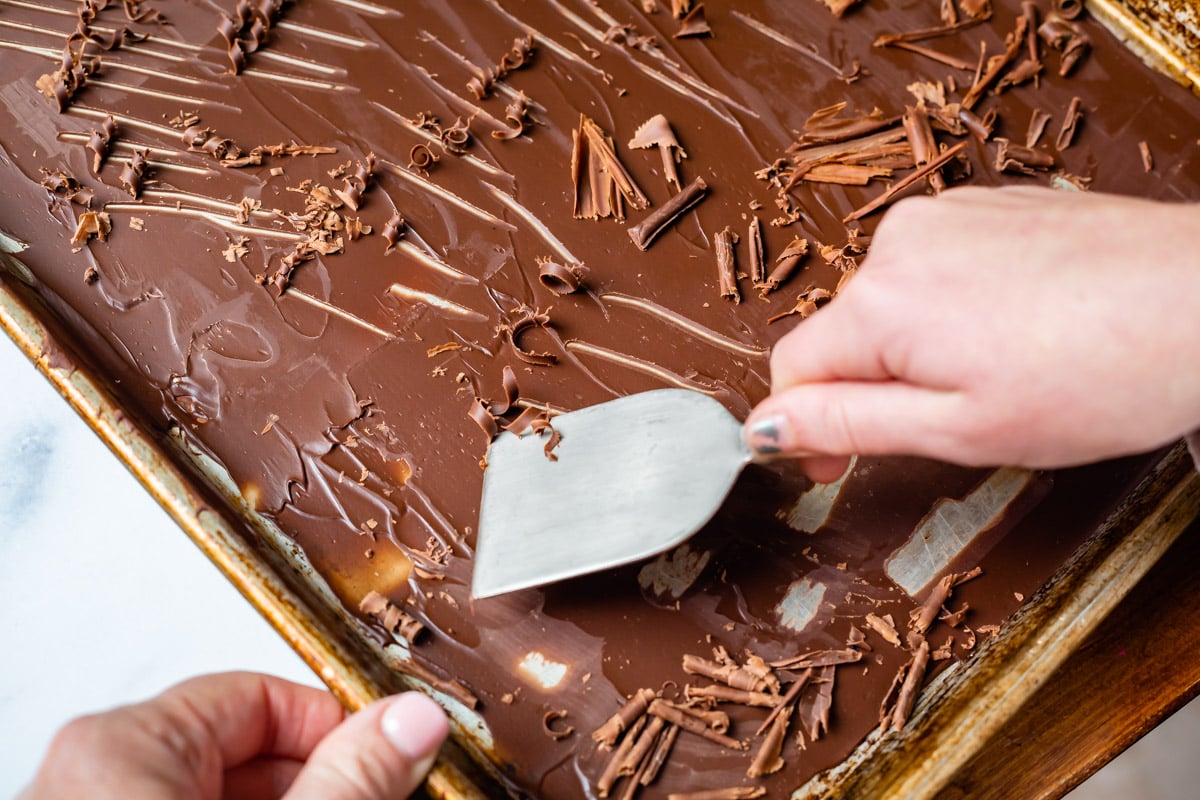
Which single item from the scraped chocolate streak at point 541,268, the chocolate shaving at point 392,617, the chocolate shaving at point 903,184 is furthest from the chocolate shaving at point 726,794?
the chocolate shaving at point 903,184

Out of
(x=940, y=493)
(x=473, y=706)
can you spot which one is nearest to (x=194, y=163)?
(x=473, y=706)

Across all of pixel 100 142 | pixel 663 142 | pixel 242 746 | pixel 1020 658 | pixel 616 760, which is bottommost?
pixel 1020 658

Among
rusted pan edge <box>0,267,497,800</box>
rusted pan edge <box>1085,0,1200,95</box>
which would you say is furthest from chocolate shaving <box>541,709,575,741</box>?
rusted pan edge <box>1085,0,1200,95</box>

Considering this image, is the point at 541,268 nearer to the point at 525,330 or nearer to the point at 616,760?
the point at 525,330

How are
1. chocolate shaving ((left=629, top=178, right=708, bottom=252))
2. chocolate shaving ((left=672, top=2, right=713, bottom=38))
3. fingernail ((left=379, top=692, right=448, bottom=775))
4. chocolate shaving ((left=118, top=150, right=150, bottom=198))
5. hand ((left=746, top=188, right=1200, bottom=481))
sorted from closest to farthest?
1. hand ((left=746, top=188, right=1200, bottom=481))
2. fingernail ((left=379, top=692, right=448, bottom=775))
3. chocolate shaving ((left=629, top=178, right=708, bottom=252))
4. chocolate shaving ((left=118, top=150, right=150, bottom=198))
5. chocolate shaving ((left=672, top=2, right=713, bottom=38))

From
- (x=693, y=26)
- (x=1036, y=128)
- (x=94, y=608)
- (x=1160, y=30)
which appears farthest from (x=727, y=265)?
(x=94, y=608)

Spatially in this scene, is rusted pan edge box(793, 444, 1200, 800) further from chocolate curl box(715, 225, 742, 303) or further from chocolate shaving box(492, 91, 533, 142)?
chocolate shaving box(492, 91, 533, 142)
